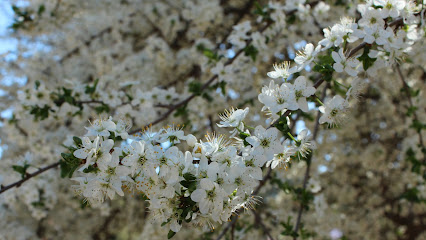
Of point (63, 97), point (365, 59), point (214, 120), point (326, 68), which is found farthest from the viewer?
point (214, 120)

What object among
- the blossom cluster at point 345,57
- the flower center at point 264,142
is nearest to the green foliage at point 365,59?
the blossom cluster at point 345,57

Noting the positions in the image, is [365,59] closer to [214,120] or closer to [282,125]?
[282,125]

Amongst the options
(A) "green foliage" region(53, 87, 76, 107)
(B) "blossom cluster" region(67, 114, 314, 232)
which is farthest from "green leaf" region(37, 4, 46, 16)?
(B) "blossom cluster" region(67, 114, 314, 232)

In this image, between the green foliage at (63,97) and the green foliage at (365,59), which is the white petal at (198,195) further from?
the green foliage at (63,97)

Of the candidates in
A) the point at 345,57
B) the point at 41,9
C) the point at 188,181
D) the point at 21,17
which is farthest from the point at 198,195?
the point at 21,17

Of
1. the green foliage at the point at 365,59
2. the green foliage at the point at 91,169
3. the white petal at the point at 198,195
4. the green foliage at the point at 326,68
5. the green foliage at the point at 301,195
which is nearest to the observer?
the white petal at the point at 198,195

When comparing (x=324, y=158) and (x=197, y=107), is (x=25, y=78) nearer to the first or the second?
(x=197, y=107)

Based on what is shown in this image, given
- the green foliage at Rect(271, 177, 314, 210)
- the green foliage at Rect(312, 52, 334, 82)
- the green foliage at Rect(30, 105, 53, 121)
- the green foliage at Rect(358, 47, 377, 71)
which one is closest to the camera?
the green foliage at Rect(312, 52, 334, 82)

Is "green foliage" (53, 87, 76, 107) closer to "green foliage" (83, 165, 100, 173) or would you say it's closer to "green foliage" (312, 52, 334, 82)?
"green foliage" (83, 165, 100, 173)

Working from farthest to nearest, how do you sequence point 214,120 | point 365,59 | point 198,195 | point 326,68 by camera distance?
point 214,120, point 365,59, point 326,68, point 198,195
